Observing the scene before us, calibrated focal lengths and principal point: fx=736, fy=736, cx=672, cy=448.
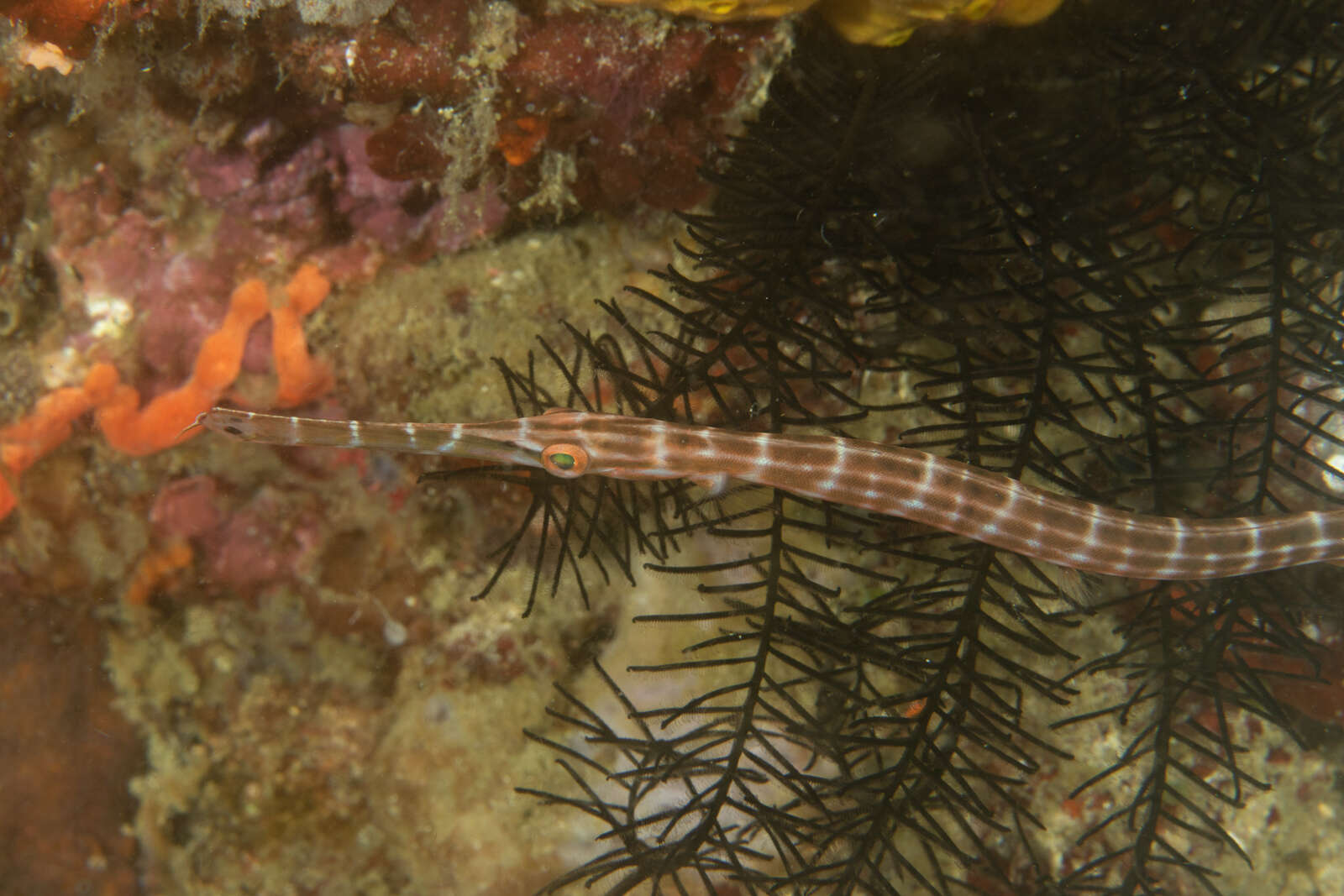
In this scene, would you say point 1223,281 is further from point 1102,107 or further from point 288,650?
point 288,650

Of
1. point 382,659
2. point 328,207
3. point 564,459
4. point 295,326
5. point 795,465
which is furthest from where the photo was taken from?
point 382,659

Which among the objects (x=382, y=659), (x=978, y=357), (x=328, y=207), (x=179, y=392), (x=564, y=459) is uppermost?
(x=328, y=207)

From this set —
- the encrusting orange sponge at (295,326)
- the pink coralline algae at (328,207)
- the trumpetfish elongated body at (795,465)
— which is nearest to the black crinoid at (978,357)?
the trumpetfish elongated body at (795,465)

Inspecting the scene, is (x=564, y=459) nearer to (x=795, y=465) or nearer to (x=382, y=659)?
(x=795, y=465)

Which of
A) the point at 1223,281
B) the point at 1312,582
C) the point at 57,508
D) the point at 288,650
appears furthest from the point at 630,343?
the point at 1312,582

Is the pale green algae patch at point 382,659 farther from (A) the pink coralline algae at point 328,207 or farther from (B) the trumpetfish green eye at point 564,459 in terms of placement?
(B) the trumpetfish green eye at point 564,459

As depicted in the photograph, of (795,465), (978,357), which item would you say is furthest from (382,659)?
(978,357)

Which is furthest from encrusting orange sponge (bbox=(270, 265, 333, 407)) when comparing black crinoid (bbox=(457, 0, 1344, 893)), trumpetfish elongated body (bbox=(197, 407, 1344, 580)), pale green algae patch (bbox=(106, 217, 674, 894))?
black crinoid (bbox=(457, 0, 1344, 893))
